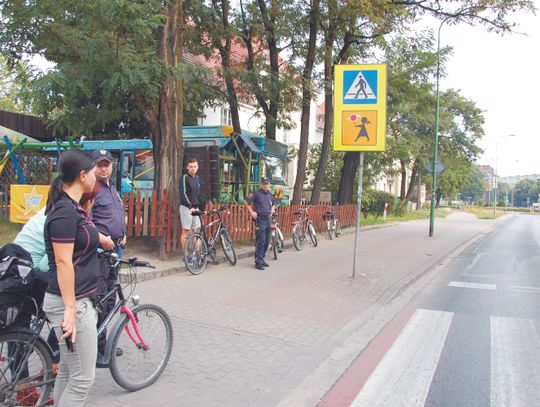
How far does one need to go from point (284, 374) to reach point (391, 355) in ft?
4.27

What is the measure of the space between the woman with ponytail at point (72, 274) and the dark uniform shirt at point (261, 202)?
6586 millimetres

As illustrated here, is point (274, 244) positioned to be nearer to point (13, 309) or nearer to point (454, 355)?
point (454, 355)

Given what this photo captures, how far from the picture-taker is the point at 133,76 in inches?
312

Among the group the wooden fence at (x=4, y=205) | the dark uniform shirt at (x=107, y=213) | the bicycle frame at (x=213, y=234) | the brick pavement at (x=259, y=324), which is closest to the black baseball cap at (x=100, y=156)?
the dark uniform shirt at (x=107, y=213)

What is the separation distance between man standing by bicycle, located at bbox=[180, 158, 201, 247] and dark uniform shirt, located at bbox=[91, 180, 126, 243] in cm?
391

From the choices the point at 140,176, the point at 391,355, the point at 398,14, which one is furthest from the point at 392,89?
the point at 391,355

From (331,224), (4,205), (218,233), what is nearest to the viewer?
(218,233)

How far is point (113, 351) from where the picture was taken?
3.37 metres

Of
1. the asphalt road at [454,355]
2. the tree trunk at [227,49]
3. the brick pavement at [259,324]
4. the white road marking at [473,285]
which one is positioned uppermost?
the tree trunk at [227,49]

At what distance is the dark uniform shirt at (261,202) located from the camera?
30.8 feet

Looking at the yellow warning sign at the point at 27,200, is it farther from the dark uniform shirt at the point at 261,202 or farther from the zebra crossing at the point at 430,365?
the zebra crossing at the point at 430,365

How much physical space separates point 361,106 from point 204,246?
374cm

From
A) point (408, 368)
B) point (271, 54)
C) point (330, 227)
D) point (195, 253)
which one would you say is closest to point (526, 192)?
point (330, 227)

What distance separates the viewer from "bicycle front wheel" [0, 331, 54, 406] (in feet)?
9.49
